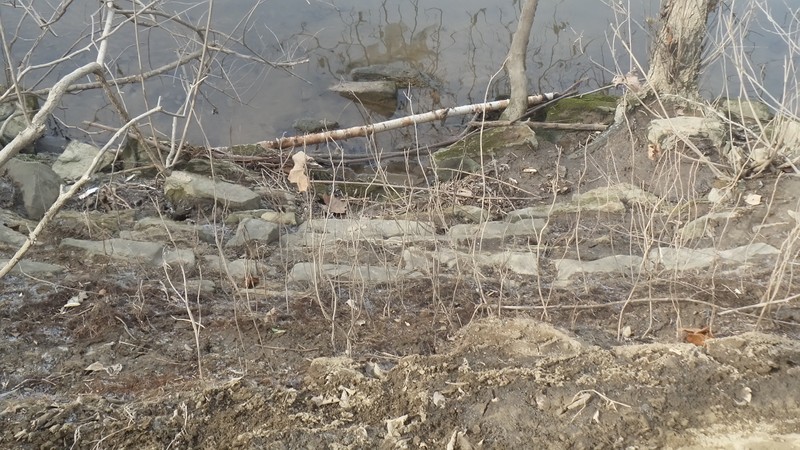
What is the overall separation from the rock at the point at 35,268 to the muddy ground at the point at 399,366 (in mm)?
109

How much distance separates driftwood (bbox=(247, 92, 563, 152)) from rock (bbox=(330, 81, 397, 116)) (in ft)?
4.58

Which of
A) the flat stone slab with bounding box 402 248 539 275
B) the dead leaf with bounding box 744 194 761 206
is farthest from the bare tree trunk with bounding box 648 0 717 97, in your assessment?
the flat stone slab with bounding box 402 248 539 275

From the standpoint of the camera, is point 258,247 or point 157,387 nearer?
point 157,387

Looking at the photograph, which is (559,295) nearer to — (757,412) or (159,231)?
(757,412)

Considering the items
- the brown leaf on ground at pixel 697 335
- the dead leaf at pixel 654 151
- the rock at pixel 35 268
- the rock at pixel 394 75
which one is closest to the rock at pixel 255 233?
the rock at pixel 35 268

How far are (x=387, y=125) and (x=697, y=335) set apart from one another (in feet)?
21.4

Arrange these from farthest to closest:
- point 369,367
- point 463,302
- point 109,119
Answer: point 109,119, point 463,302, point 369,367

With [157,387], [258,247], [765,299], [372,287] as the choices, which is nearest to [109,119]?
[258,247]

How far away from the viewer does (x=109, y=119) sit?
9.83 metres

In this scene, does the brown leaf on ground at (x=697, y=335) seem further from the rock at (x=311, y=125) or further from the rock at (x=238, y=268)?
the rock at (x=311, y=125)

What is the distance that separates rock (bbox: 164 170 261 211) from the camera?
6141mm

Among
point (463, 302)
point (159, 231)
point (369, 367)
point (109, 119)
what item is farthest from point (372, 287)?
point (109, 119)

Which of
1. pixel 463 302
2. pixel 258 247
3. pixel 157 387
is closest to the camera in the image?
pixel 157 387

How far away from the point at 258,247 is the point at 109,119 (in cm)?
621
